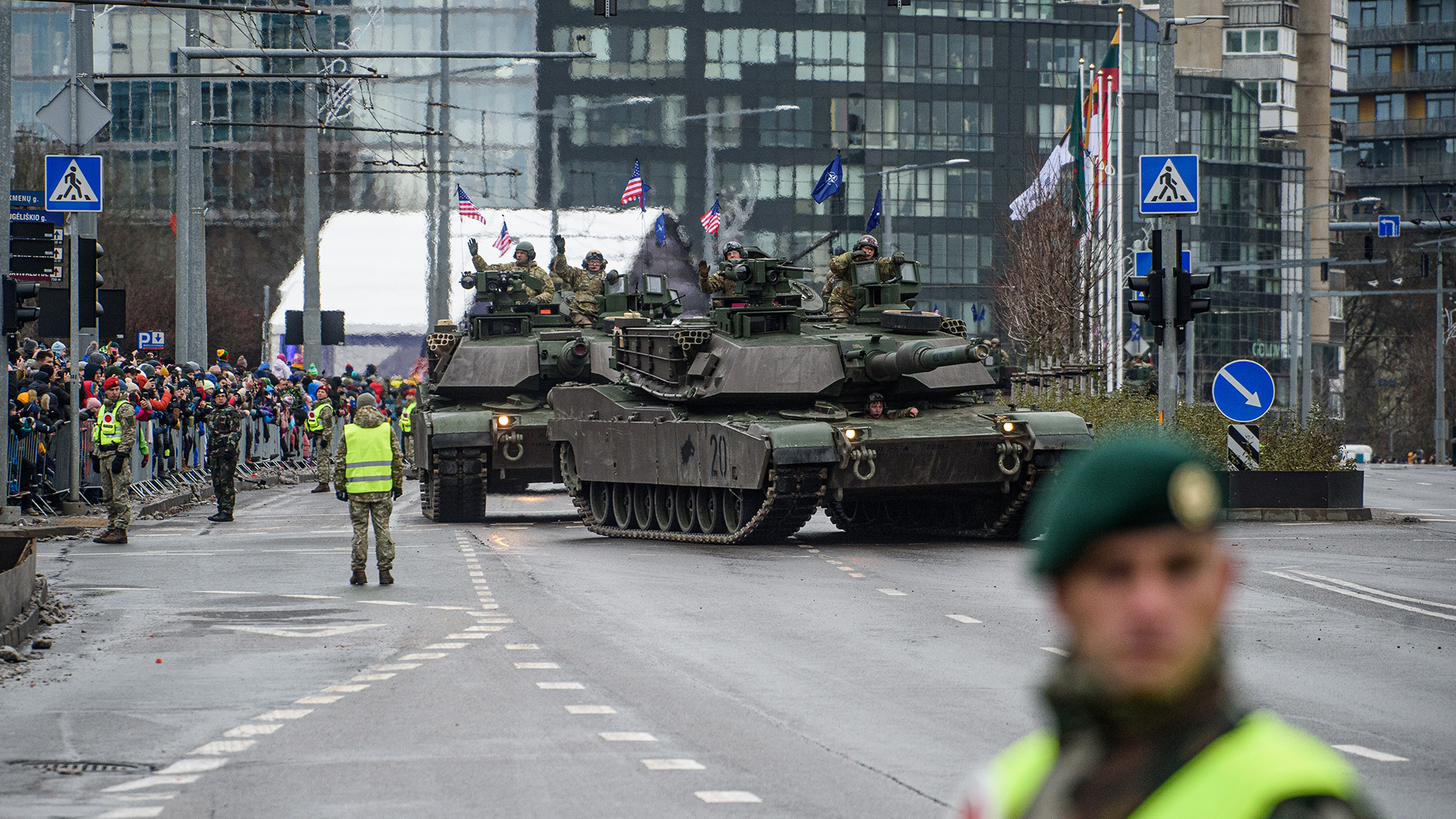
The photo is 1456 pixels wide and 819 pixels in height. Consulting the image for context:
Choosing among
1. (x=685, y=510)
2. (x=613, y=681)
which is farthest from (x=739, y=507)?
(x=613, y=681)

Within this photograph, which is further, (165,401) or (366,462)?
(165,401)

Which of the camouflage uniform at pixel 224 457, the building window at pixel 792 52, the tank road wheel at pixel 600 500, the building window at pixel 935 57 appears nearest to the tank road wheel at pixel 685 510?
the tank road wheel at pixel 600 500

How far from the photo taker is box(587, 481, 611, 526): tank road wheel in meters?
25.2

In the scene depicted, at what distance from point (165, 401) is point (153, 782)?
22.4 meters

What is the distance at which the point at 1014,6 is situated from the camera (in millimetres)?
93688

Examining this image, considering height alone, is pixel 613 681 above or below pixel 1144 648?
below

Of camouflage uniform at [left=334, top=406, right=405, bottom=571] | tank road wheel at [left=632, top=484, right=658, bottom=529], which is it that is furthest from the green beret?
tank road wheel at [left=632, top=484, right=658, bottom=529]

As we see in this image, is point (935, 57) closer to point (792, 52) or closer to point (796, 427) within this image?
point (792, 52)

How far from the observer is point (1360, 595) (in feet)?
54.3

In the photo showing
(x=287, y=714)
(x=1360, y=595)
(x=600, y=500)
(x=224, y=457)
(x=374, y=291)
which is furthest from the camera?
(x=374, y=291)

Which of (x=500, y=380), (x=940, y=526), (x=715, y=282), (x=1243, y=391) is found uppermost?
(x=715, y=282)

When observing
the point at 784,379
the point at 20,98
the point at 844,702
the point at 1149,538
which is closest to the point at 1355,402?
the point at 20,98

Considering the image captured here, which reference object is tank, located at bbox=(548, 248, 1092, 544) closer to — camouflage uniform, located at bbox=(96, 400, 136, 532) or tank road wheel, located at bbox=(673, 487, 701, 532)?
tank road wheel, located at bbox=(673, 487, 701, 532)

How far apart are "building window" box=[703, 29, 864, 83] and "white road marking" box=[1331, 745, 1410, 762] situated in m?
84.0
